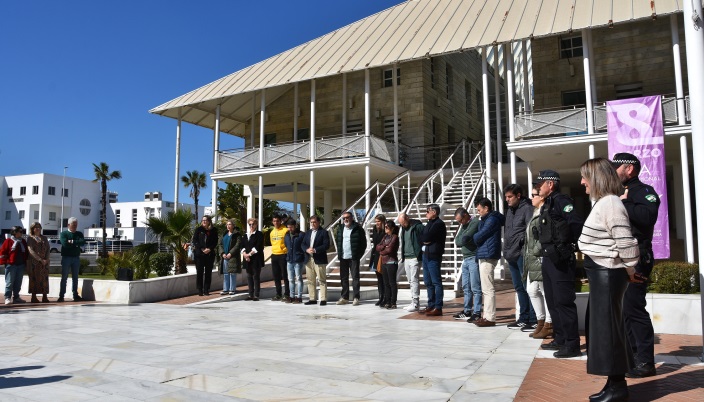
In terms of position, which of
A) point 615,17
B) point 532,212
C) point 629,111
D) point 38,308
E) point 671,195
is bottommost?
point 38,308

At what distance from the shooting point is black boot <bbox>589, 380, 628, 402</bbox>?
3.51m

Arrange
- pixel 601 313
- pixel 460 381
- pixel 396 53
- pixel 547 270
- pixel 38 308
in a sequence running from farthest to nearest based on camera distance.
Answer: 1. pixel 396 53
2. pixel 38 308
3. pixel 547 270
4. pixel 460 381
5. pixel 601 313

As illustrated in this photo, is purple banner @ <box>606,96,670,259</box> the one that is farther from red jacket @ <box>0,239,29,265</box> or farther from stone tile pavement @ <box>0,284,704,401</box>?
red jacket @ <box>0,239,29,265</box>

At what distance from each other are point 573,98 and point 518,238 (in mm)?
14861

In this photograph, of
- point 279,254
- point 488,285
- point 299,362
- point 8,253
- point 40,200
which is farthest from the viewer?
point 40,200

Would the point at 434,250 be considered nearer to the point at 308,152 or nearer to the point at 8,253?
the point at 8,253

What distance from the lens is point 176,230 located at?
53.9ft

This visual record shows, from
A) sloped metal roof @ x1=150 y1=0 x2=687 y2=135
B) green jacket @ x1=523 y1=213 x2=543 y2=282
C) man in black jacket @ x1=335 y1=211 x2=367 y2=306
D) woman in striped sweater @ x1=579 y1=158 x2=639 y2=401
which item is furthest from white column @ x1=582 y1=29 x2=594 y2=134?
woman in striped sweater @ x1=579 y1=158 x2=639 y2=401

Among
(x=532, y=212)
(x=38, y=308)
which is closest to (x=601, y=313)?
(x=532, y=212)

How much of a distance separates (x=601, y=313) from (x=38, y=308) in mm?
10511

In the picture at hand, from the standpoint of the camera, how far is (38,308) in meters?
10.6

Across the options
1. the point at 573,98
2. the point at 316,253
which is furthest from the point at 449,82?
the point at 316,253

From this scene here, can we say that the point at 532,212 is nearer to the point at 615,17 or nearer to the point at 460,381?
the point at 460,381

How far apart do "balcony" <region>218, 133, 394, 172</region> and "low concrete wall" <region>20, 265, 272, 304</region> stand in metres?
8.23
